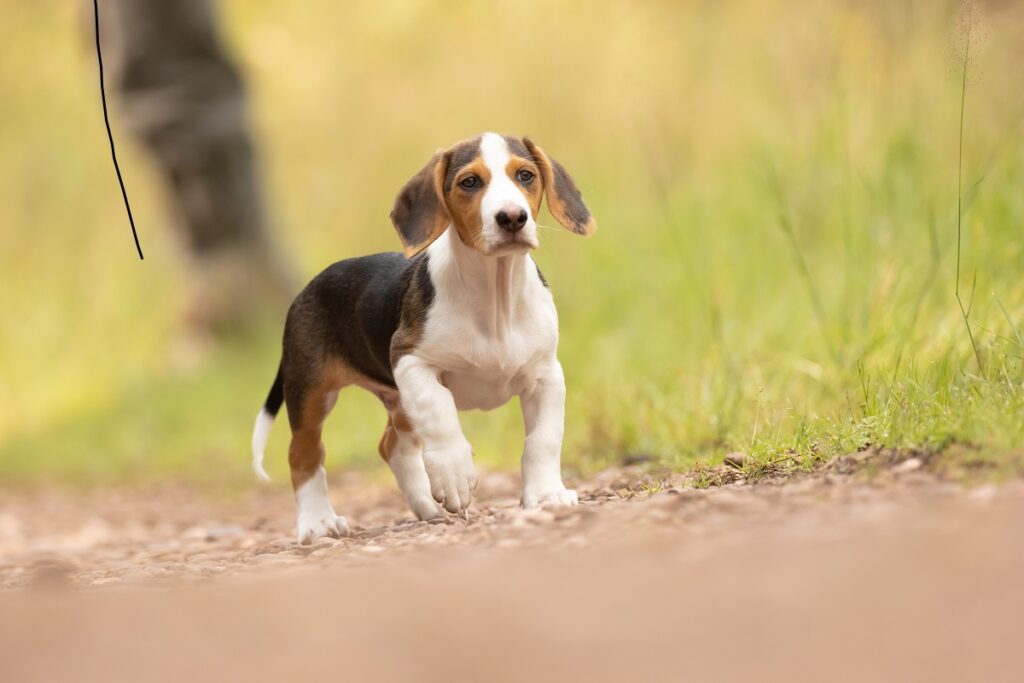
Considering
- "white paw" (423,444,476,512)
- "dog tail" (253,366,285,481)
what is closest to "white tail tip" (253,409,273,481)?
"dog tail" (253,366,285,481)

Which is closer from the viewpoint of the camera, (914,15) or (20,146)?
(914,15)

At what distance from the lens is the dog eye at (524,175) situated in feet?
15.7

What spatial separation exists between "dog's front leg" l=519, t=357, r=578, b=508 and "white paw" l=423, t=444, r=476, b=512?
0.24 metres

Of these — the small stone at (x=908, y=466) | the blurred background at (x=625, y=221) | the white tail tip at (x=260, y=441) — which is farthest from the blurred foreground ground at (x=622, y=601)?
the white tail tip at (x=260, y=441)

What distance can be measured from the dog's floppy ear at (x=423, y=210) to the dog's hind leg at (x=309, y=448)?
90cm

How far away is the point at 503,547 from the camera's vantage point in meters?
3.98

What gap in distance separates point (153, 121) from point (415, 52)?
Result: 3.96m

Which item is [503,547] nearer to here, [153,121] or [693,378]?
[693,378]

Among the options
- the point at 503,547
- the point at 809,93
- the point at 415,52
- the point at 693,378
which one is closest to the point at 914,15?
the point at 809,93

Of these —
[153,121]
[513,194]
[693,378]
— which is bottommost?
[693,378]

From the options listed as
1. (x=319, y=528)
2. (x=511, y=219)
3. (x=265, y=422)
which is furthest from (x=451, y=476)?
(x=265, y=422)

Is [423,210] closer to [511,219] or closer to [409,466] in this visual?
[511,219]

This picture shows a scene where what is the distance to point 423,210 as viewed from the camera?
4879mm

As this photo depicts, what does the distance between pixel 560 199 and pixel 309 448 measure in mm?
1462
